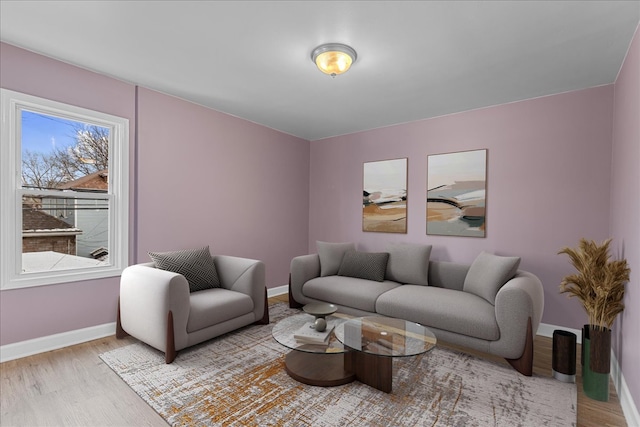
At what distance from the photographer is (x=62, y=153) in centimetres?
300

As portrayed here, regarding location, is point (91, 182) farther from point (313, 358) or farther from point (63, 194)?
point (313, 358)

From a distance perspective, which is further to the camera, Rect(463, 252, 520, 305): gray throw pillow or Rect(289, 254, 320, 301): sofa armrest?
Rect(289, 254, 320, 301): sofa armrest

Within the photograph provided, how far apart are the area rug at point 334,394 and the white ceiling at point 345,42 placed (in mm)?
2561

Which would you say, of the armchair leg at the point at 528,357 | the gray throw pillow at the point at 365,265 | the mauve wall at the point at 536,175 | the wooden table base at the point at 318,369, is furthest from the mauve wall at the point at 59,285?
the armchair leg at the point at 528,357

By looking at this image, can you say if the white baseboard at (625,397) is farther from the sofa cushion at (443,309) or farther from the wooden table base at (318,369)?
the wooden table base at (318,369)

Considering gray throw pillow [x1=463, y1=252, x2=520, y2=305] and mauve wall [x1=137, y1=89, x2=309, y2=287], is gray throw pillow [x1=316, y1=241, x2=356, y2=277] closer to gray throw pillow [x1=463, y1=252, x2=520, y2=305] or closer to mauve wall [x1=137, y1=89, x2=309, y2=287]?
mauve wall [x1=137, y1=89, x2=309, y2=287]

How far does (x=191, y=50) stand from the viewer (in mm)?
2564

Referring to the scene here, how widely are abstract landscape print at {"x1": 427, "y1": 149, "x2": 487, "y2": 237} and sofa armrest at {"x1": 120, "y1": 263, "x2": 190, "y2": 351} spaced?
10.0 ft

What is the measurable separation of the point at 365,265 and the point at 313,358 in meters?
1.58

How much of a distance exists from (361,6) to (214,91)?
2017mm

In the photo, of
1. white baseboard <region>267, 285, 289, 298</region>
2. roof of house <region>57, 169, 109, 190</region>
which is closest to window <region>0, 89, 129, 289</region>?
roof of house <region>57, 169, 109, 190</region>

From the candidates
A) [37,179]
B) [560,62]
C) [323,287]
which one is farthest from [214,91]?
[560,62]

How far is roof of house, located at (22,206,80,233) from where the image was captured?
277 cm

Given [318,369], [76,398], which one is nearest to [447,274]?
[318,369]
